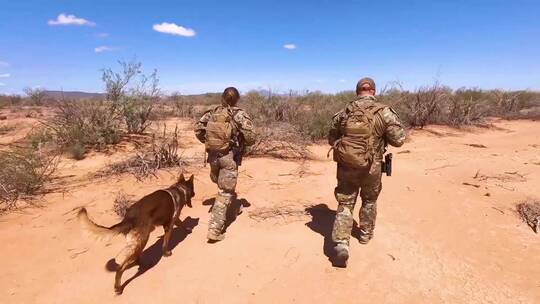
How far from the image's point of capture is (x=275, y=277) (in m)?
3.54

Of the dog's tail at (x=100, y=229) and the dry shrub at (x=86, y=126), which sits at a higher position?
the dry shrub at (x=86, y=126)

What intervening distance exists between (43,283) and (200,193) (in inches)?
100

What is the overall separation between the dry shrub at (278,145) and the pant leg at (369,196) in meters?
4.03

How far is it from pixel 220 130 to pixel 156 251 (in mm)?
1550

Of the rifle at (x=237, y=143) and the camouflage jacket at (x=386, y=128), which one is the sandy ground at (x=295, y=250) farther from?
the camouflage jacket at (x=386, y=128)

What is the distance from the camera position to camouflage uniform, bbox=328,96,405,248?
3.69m

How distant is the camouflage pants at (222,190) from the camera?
4.19 metres

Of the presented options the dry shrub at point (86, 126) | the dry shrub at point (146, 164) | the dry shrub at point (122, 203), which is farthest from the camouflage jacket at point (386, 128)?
the dry shrub at point (86, 126)

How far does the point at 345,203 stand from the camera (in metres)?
3.87

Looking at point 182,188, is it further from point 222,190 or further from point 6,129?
point 6,129

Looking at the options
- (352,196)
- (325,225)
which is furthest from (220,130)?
(325,225)

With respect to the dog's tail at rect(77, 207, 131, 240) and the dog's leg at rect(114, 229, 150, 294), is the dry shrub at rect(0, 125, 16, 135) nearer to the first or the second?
the dog's tail at rect(77, 207, 131, 240)

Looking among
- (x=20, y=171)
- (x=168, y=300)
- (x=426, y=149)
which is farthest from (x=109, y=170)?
(x=426, y=149)

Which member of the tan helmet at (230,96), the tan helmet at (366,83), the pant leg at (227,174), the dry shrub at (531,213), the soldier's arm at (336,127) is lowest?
the dry shrub at (531,213)
